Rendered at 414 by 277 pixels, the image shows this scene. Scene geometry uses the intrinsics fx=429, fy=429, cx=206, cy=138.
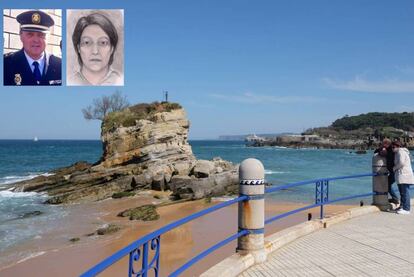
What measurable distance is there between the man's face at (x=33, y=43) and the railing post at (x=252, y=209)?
3423mm

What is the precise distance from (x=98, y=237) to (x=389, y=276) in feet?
39.0

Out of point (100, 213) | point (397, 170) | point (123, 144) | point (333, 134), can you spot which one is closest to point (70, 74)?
point (397, 170)

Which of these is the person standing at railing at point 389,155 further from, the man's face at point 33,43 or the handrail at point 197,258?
the man's face at point 33,43

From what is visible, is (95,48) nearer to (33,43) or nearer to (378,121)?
(33,43)

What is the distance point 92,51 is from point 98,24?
56 centimetres

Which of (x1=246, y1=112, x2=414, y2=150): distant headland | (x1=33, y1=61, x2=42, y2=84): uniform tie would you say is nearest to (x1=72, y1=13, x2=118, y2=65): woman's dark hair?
(x1=33, y1=61, x2=42, y2=84): uniform tie

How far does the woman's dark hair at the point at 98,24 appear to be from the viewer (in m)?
6.73

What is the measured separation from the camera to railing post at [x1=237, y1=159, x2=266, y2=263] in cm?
614

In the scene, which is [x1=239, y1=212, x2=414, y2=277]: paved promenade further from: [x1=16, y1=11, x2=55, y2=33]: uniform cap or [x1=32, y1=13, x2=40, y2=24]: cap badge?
[x1=32, y1=13, x2=40, y2=24]: cap badge

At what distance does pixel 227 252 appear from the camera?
41.0 feet

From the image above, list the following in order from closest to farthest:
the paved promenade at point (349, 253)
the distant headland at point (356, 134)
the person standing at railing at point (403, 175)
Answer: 1. the paved promenade at point (349, 253)
2. the person standing at railing at point (403, 175)
3. the distant headland at point (356, 134)

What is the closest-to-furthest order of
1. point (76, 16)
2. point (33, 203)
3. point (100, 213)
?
1. point (76, 16)
2. point (100, 213)
3. point (33, 203)

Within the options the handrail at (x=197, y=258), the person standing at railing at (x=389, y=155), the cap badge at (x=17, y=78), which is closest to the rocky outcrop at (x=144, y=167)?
the person standing at railing at (x=389, y=155)

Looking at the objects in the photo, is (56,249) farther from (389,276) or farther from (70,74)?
(389,276)
